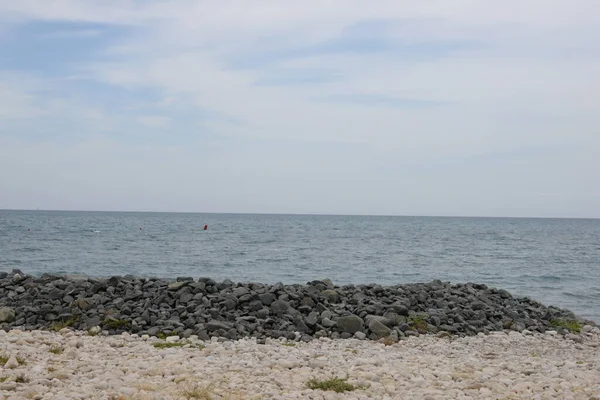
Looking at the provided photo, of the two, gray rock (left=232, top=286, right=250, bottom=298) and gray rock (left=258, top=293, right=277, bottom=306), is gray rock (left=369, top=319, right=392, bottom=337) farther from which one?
gray rock (left=232, top=286, right=250, bottom=298)

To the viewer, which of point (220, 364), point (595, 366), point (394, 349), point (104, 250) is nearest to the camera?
point (220, 364)

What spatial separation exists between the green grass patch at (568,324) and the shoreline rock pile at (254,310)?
0.02 meters

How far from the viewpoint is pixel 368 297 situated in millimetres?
14359

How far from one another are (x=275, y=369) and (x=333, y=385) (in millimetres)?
1142

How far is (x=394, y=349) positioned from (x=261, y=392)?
414 cm

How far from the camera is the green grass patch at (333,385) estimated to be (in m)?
7.37

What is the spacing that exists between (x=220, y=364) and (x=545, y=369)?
14.6 ft

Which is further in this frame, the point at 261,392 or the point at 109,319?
the point at 109,319

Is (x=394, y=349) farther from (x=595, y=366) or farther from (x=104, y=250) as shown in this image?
(x=104, y=250)

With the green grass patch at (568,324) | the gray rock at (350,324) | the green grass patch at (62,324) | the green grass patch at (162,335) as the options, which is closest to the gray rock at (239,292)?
the green grass patch at (162,335)

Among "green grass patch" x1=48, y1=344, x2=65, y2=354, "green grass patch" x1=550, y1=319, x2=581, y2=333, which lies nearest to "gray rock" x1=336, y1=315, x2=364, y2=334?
"green grass patch" x1=48, y1=344, x2=65, y2=354

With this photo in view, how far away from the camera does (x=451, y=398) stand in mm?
7152

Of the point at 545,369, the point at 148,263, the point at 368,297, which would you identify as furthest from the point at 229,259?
the point at 545,369

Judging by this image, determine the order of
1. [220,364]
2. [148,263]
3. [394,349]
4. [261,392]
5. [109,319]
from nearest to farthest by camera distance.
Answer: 1. [261,392]
2. [220,364]
3. [394,349]
4. [109,319]
5. [148,263]
